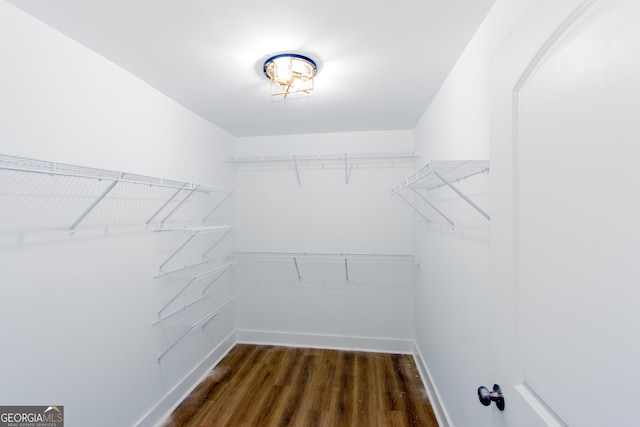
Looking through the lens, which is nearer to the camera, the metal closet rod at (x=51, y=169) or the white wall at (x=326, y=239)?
the metal closet rod at (x=51, y=169)

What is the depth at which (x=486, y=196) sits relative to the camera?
1.24 meters

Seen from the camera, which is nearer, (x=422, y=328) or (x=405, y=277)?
(x=422, y=328)

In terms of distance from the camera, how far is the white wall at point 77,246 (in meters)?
1.16

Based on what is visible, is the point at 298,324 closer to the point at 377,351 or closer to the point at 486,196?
the point at 377,351

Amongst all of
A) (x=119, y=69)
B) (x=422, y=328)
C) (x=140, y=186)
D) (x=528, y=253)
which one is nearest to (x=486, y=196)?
(x=528, y=253)

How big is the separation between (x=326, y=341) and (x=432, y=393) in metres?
1.13

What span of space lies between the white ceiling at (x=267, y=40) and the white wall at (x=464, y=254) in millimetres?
144

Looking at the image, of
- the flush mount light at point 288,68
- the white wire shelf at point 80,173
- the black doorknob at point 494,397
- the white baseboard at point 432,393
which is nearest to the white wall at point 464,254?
the white baseboard at point 432,393

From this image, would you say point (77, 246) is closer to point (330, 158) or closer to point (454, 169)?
point (454, 169)

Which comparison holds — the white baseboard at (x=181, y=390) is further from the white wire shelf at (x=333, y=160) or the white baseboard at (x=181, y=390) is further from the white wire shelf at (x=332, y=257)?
the white wire shelf at (x=333, y=160)

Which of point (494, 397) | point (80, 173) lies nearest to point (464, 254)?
point (494, 397)

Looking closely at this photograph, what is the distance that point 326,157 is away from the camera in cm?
288

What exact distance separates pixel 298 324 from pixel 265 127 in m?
2.04

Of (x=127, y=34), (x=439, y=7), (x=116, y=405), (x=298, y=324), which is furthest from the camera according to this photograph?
(x=298, y=324)
